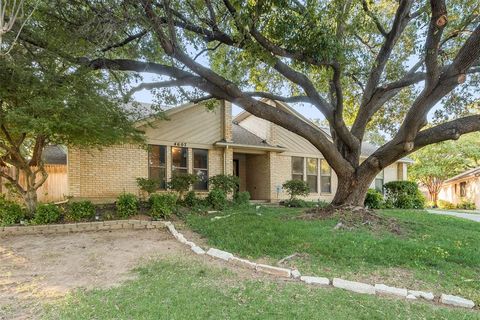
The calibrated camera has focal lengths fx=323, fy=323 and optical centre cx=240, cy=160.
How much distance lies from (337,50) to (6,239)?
29.4 ft

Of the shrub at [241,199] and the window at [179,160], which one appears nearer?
the shrub at [241,199]

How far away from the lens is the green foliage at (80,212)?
9.40 metres

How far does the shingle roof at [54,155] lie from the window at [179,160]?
571 cm

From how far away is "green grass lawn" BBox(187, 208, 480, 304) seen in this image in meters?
5.07

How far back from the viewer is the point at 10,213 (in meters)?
8.90

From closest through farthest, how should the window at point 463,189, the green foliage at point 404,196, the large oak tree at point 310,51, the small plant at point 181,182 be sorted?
1. the large oak tree at point 310,51
2. the small plant at point 181,182
3. the green foliage at point 404,196
4. the window at point 463,189

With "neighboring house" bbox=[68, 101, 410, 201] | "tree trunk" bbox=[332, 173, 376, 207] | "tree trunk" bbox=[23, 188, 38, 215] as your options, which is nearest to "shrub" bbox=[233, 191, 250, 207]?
"neighboring house" bbox=[68, 101, 410, 201]

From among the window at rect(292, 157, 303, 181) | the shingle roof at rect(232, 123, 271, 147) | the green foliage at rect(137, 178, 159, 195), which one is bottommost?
the green foliage at rect(137, 178, 159, 195)

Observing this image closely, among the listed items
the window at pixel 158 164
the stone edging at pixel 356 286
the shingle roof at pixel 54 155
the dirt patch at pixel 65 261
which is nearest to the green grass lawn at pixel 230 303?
the stone edging at pixel 356 286

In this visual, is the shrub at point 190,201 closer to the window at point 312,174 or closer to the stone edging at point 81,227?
the stone edging at point 81,227

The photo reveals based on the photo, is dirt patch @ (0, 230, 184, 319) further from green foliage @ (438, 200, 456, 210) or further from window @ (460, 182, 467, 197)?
window @ (460, 182, 467, 197)

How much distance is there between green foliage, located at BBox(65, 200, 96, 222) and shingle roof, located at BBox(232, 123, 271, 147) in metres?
6.92

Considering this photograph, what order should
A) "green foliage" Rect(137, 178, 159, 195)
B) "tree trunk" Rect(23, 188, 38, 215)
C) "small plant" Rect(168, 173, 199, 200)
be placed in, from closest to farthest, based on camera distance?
1. "tree trunk" Rect(23, 188, 38, 215)
2. "green foliage" Rect(137, 178, 159, 195)
3. "small plant" Rect(168, 173, 199, 200)

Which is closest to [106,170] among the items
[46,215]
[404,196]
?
[46,215]
